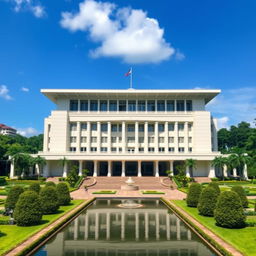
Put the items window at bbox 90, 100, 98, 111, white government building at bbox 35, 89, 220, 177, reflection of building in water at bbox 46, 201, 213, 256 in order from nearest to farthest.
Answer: reflection of building in water at bbox 46, 201, 213, 256 → white government building at bbox 35, 89, 220, 177 → window at bbox 90, 100, 98, 111

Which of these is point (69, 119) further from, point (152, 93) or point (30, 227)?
point (30, 227)

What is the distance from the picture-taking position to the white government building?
63234 millimetres

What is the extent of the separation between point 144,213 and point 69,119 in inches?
1835

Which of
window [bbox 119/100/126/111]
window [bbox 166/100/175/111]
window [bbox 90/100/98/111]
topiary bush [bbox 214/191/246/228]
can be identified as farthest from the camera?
window [bbox 119/100/126/111]

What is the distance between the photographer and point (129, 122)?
65312 mm

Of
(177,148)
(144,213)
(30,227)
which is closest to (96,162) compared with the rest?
(177,148)

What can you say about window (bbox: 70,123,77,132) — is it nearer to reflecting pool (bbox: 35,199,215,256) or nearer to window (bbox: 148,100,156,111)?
window (bbox: 148,100,156,111)

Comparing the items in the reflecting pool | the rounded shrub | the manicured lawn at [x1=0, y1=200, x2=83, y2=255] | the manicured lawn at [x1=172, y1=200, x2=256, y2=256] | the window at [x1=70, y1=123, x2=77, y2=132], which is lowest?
the reflecting pool

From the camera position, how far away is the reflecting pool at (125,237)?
44.2 feet

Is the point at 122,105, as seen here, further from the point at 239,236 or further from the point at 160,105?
the point at 239,236

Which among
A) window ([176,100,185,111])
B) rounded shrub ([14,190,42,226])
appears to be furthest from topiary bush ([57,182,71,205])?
window ([176,100,185,111])

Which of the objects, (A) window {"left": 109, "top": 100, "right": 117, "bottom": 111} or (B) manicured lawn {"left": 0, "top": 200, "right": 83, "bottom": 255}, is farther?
(A) window {"left": 109, "top": 100, "right": 117, "bottom": 111}

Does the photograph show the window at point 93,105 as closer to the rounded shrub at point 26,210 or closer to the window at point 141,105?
the window at point 141,105

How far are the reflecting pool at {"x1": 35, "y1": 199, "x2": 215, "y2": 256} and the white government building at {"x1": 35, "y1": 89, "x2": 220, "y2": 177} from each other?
4243 cm
